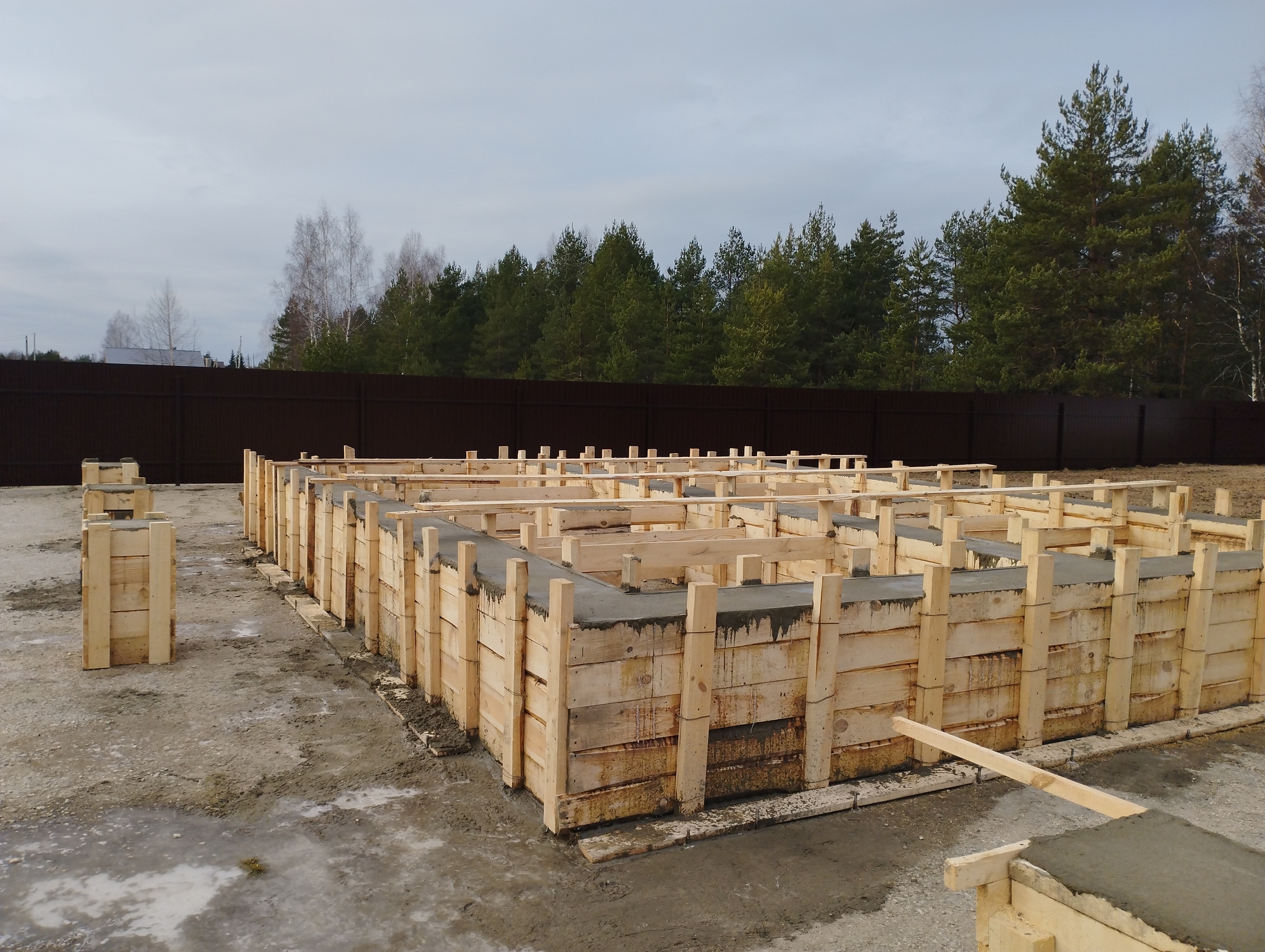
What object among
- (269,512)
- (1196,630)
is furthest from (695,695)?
(269,512)

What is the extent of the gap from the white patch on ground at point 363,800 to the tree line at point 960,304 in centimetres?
3341

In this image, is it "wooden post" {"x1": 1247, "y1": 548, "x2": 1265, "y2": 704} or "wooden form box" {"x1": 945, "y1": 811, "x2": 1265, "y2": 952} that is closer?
"wooden form box" {"x1": 945, "y1": 811, "x2": 1265, "y2": 952}

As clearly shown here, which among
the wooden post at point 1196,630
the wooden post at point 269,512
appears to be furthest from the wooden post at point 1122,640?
the wooden post at point 269,512

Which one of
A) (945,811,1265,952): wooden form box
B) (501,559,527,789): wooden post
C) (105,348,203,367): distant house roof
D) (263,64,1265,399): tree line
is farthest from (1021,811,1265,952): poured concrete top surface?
(105,348,203,367): distant house roof

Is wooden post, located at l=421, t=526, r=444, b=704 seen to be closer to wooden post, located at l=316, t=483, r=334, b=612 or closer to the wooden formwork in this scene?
the wooden formwork

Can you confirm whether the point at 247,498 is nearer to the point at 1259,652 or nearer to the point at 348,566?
the point at 348,566

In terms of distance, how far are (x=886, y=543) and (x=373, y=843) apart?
5.39 m

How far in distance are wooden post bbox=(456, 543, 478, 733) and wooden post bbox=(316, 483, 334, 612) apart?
14.0ft

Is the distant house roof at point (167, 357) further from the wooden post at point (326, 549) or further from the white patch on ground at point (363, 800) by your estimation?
the white patch on ground at point (363, 800)

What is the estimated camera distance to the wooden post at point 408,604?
25.8ft

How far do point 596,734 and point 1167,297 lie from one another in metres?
44.2

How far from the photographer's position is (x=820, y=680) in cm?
577

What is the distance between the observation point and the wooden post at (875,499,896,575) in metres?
8.86

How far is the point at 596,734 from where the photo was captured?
5.27 m
